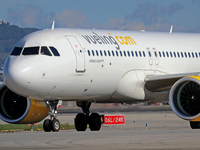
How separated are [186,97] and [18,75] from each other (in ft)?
25.9

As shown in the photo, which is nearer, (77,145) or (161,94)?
(77,145)

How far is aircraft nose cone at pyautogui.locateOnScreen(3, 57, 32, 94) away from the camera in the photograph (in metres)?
22.4

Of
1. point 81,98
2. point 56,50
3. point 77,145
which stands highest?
point 56,50

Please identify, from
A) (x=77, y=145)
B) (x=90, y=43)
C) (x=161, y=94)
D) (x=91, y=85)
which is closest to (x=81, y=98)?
(x=91, y=85)

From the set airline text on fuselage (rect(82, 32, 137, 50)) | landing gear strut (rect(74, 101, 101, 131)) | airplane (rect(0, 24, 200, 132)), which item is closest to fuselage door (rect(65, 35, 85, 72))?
airplane (rect(0, 24, 200, 132))

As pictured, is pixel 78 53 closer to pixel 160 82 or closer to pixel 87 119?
pixel 160 82

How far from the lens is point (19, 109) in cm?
2805

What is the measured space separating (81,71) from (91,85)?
102cm

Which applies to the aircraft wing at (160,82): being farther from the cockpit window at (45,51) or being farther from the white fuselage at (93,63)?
the cockpit window at (45,51)

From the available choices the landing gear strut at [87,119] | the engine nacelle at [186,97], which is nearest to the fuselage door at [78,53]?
the engine nacelle at [186,97]

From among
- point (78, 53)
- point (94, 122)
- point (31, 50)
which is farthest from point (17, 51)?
point (94, 122)

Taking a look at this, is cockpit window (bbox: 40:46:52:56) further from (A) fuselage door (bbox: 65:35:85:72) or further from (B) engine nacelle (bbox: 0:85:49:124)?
(B) engine nacelle (bbox: 0:85:49:124)

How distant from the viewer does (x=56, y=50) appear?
23.7 meters

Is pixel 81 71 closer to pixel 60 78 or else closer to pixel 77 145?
pixel 60 78
